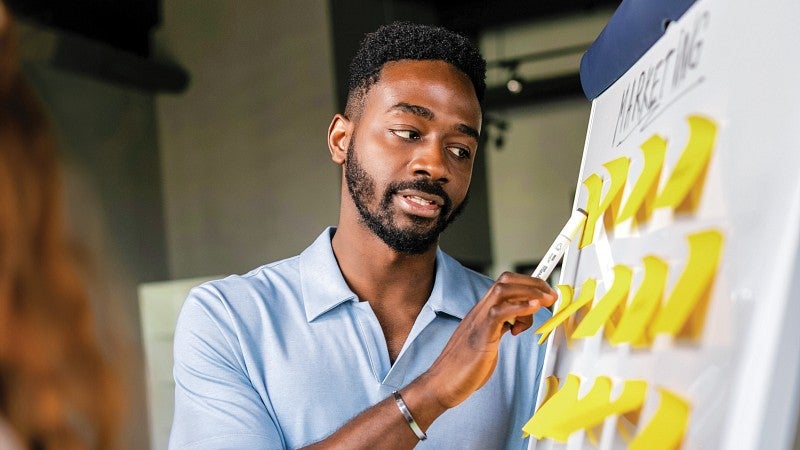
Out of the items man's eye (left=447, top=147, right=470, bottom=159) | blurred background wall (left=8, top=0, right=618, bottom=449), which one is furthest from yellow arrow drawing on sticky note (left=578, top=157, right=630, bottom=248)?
blurred background wall (left=8, top=0, right=618, bottom=449)

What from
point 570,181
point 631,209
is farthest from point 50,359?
point 570,181

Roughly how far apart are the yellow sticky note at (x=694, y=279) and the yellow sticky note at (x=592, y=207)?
0.96 ft

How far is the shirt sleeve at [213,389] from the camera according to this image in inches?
43.6

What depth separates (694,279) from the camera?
582 millimetres

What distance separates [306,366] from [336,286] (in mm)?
135

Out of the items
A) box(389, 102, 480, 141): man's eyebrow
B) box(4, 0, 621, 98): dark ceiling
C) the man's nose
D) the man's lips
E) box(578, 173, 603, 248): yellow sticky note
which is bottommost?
box(578, 173, 603, 248): yellow sticky note

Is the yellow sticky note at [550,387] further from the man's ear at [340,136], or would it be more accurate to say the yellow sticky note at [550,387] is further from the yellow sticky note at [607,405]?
the man's ear at [340,136]

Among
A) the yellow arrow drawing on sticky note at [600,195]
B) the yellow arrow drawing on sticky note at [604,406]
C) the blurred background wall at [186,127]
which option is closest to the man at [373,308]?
the yellow arrow drawing on sticky note at [600,195]

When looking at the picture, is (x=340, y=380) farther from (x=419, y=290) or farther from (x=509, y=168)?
(x=509, y=168)

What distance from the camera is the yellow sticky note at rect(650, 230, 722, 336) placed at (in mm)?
572

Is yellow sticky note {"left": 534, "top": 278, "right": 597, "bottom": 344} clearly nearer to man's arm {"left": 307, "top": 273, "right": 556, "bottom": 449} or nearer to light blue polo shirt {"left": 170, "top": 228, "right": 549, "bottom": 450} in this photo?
man's arm {"left": 307, "top": 273, "right": 556, "bottom": 449}

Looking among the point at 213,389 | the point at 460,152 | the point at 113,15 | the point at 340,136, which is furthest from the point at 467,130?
the point at 113,15

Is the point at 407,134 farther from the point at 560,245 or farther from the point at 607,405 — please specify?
the point at 607,405

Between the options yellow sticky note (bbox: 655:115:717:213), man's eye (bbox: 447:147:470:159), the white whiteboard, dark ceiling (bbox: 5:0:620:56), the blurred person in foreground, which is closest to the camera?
the white whiteboard
